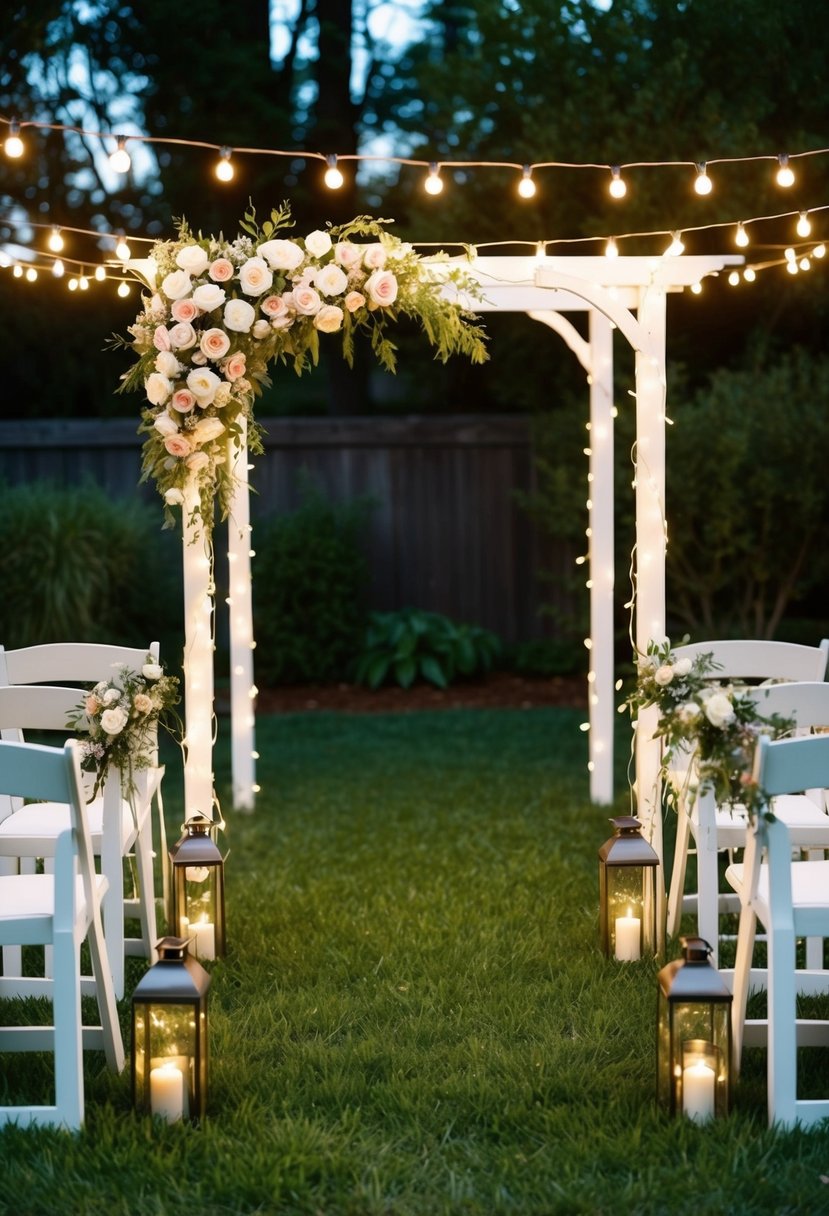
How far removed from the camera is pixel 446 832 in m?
6.12

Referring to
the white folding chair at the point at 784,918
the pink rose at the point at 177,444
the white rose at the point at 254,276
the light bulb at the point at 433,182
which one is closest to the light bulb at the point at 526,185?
the light bulb at the point at 433,182

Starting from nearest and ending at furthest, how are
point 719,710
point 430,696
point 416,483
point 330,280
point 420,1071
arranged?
point 719,710, point 420,1071, point 330,280, point 430,696, point 416,483

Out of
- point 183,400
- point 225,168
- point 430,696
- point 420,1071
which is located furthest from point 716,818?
point 430,696

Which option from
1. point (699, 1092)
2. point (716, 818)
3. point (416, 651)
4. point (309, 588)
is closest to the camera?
point (699, 1092)

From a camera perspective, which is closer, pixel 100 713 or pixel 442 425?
pixel 100 713

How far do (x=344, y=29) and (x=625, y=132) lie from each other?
11.6ft

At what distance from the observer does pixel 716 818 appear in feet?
13.6

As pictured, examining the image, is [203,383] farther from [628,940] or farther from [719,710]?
[628,940]

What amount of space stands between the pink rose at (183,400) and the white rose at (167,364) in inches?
2.6

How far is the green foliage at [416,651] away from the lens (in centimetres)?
998

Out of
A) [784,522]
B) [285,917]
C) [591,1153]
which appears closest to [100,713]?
[285,917]

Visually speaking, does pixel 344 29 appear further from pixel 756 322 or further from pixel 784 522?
pixel 784 522

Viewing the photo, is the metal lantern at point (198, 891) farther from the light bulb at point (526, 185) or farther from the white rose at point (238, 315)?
the light bulb at point (526, 185)

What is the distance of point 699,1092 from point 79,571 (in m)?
6.25
